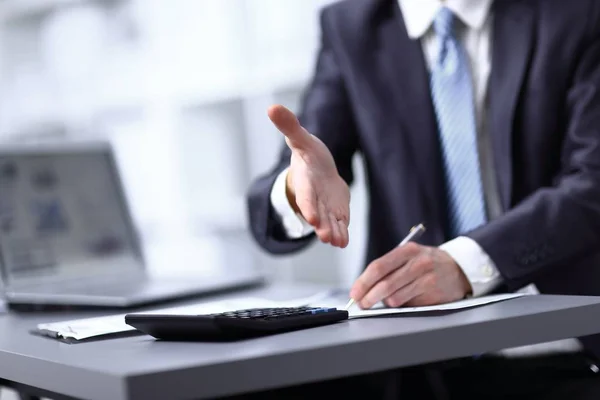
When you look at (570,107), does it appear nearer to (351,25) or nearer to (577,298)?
(351,25)

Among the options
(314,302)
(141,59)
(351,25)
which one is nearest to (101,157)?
(351,25)

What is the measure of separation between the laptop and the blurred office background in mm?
1182

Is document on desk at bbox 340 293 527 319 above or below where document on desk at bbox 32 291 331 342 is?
below

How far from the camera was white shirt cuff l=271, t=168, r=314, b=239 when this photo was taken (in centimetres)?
132

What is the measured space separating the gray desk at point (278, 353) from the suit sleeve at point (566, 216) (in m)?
0.27

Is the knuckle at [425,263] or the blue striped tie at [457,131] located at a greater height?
the blue striped tie at [457,131]

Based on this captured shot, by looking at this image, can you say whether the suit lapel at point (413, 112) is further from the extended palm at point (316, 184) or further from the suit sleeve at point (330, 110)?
the extended palm at point (316, 184)

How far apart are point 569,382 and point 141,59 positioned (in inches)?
116

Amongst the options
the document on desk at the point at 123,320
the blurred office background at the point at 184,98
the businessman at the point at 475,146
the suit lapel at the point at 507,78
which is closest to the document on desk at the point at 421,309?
the document on desk at the point at 123,320

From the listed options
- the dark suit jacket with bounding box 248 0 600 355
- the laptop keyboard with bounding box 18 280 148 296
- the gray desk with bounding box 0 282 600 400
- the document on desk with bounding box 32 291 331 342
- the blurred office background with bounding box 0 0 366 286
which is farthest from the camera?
the blurred office background with bounding box 0 0 366 286

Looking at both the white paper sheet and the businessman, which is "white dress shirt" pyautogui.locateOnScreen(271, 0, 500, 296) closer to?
the businessman

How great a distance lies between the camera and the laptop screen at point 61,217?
5.28ft

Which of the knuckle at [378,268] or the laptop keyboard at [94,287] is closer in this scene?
the knuckle at [378,268]

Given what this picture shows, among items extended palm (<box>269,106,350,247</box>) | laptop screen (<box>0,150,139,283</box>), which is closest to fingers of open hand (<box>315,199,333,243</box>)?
extended palm (<box>269,106,350,247</box>)
